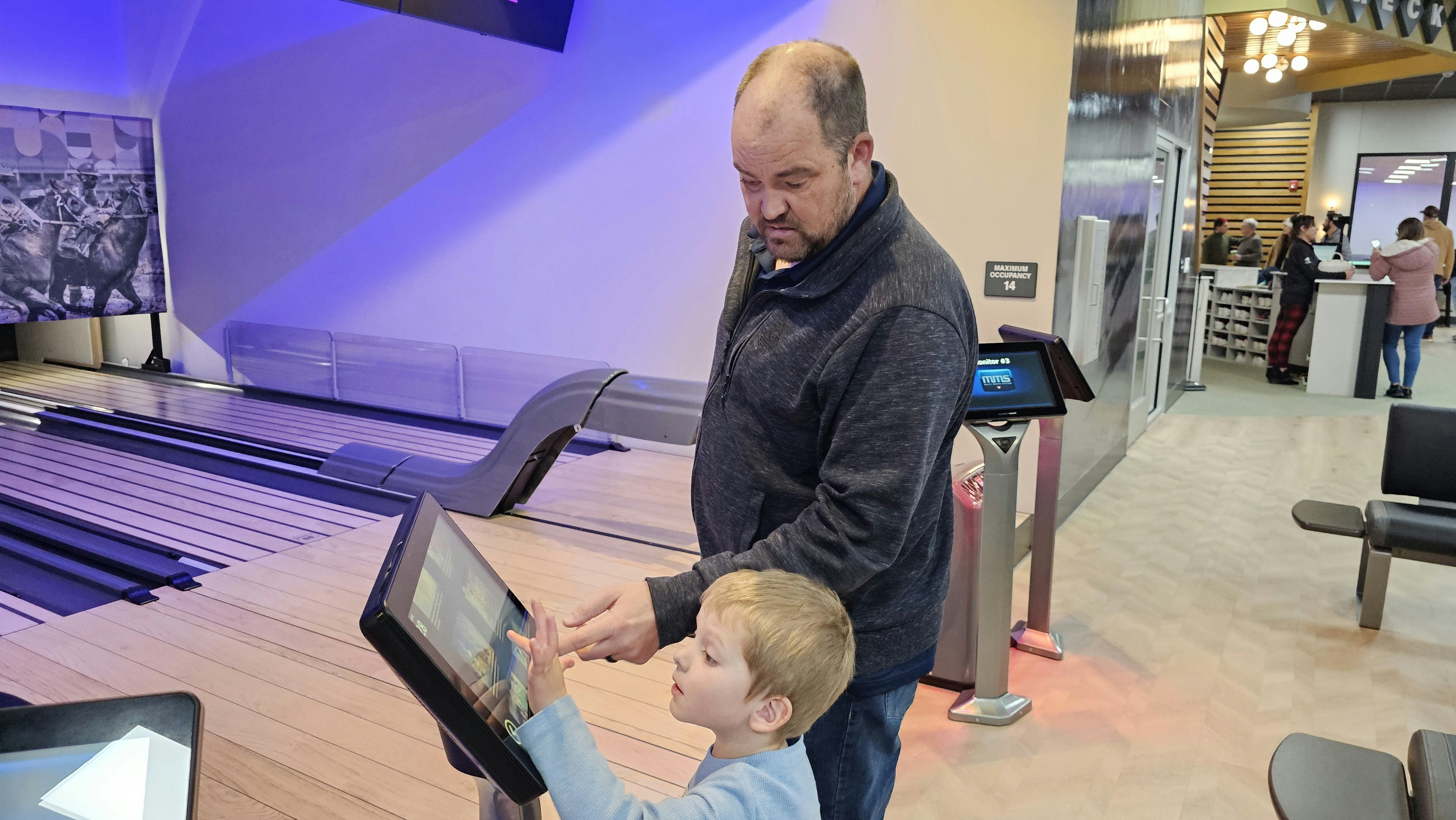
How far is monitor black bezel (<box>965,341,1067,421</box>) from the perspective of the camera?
10.5 feet

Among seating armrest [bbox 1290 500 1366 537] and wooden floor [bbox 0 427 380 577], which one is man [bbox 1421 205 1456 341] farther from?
wooden floor [bbox 0 427 380 577]

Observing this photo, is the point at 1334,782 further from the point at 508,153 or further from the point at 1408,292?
the point at 1408,292

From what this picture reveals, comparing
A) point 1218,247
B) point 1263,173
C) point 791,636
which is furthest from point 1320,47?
point 791,636

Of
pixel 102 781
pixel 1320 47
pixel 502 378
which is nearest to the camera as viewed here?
pixel 102 781

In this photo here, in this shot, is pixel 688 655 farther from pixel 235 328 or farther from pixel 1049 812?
pixel 235 328

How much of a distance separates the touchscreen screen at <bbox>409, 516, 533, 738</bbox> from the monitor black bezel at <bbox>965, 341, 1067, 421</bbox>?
7.16 feet

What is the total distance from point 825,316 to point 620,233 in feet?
18.5

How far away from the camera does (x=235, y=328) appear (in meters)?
9.20

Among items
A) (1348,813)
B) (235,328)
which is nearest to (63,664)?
(1348,813)

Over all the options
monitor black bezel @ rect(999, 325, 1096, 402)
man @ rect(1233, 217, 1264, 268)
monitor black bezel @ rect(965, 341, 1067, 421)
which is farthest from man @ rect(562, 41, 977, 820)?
man @ rect(1233, 217, 1264, 268)

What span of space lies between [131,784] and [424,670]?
0.30 m

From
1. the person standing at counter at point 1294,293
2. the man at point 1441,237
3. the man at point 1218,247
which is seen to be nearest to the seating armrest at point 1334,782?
the person standing at counter at point 1294,293

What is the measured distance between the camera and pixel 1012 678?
3615 millimetres

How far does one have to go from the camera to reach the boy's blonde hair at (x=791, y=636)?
1244 mm
